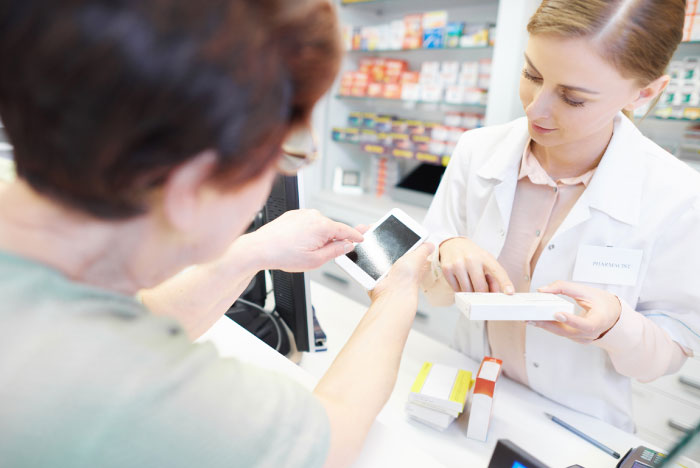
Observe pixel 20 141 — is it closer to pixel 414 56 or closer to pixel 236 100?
pixel 236 100

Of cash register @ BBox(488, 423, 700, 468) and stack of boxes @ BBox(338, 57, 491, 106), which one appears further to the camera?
stack of boxes @ BBox(338, 57, 491, 106)

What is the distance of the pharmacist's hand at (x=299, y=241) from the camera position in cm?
93

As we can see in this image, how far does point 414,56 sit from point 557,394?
258 cm

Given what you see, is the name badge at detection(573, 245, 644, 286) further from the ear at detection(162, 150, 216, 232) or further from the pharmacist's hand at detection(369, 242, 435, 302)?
the ear at detection(162, 150, 216, 232)

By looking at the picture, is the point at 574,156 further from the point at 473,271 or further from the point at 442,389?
the point at 442,389

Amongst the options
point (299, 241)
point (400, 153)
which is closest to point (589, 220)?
point (299, 241)

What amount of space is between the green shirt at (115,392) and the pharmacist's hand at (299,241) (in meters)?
0.47

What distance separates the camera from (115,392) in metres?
0.38

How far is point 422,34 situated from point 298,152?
8.69 feet

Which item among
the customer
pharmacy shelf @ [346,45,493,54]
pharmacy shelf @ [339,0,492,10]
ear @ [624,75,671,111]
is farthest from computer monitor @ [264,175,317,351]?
pharmacy shelf @ [339,0,492,10]

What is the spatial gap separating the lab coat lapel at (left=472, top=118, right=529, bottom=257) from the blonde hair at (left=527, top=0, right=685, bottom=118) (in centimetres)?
38

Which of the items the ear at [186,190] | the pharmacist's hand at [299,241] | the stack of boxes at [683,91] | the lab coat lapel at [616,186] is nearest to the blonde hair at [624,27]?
the lab coat lapel at [616,186]

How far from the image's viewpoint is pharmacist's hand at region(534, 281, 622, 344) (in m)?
0.98

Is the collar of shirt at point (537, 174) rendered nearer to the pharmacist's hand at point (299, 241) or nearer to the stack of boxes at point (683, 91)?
the pharmacist's hand at point (299, 241)
